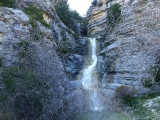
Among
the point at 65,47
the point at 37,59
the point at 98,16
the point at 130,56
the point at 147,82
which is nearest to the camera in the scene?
the point at 37,59

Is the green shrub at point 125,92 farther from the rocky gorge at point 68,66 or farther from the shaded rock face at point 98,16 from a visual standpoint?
the shaded rock face at point 98,16

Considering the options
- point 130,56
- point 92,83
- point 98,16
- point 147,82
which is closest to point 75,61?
point 92,83

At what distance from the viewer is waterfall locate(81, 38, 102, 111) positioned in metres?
17.8

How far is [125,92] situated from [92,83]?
4.73m

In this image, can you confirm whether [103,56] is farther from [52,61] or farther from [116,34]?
[52,61]

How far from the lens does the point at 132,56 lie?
21.8 meters

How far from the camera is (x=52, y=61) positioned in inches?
571

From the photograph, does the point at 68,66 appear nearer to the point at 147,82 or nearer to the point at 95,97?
the point at 95,97

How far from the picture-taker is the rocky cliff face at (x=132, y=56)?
1638 cm

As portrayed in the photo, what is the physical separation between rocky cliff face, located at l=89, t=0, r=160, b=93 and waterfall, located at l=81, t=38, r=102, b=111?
3.11ft

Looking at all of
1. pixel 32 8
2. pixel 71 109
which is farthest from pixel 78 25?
pixel 71 109

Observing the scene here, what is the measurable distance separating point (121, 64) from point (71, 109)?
10.8 metres

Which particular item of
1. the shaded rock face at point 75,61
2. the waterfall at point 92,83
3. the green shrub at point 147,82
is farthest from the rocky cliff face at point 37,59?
the green shrub at point 147,82

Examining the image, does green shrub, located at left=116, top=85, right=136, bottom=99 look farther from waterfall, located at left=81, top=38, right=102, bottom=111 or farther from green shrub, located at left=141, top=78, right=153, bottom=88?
waterfall, located at left=81, top=38, right=102, bottom=111
